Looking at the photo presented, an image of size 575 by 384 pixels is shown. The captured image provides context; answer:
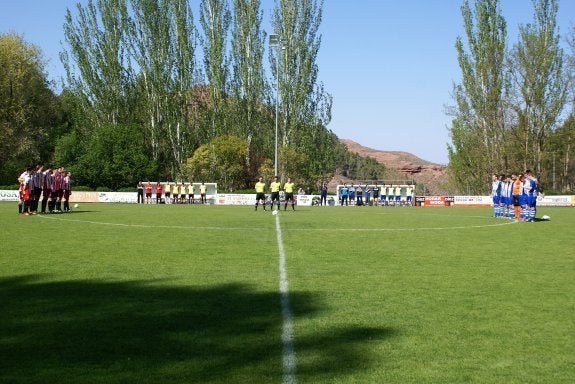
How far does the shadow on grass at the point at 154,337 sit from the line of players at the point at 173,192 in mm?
43627

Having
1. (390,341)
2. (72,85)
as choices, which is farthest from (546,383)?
(72,85)

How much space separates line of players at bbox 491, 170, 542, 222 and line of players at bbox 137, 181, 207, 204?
27311 millimetres

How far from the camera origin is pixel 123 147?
63.4 m

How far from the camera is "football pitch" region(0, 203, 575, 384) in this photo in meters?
5.27

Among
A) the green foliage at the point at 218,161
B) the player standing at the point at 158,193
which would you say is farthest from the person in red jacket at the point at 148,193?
the green foliage at the point at 218,161

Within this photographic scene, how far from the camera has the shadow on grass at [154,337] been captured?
5.14 metres

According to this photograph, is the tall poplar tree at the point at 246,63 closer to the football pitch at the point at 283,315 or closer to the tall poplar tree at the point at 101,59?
the tall poplar tree at the point at 101,59

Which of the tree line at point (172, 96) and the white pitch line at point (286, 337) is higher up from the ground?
the tree line at point (172, 96)

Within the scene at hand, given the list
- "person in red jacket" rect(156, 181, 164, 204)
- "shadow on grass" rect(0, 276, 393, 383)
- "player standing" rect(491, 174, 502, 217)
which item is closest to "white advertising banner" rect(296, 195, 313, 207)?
"person in red jacket" rect(156, 181, 164, 204)

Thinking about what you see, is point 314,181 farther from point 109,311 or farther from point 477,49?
point 109,311

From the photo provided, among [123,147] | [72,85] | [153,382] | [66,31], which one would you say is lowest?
[153,382]

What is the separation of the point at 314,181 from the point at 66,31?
95.1ft

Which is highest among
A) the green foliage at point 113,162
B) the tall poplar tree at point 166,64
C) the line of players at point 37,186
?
the tall poplar tree at point 166,64

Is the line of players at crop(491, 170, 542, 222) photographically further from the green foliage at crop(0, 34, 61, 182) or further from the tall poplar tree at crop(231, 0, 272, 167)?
the green foliage at crop(0, 34, 61, 182)
